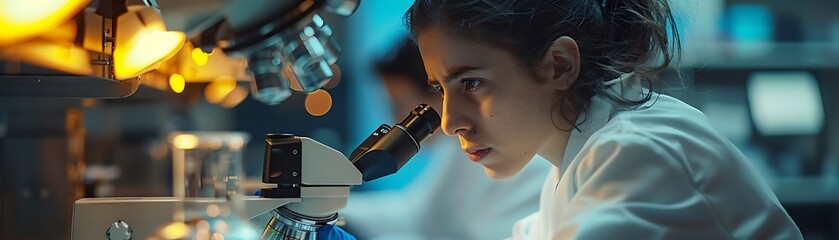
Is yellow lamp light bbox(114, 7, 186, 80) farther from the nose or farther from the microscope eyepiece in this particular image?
the nose


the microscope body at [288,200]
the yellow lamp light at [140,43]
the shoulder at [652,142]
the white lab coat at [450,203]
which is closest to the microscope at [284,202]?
the microscope body at [288,200]

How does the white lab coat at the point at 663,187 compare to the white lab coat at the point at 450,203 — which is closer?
the white lab coat at the point at 663,187

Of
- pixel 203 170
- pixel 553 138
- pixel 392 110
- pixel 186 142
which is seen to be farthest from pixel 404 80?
pixel 553 138

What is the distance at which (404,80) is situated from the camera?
6.93ft

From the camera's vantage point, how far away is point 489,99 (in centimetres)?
101

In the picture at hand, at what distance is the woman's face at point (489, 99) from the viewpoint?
101 cm

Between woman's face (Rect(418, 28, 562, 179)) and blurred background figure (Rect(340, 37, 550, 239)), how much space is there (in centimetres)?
77

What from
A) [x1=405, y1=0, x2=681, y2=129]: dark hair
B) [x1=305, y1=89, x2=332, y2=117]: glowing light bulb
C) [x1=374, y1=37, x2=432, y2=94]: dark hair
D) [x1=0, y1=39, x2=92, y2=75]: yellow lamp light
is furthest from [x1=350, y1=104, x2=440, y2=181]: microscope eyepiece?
[x1=305, y1=89, x2=332, y2=117]: glowing light bulb

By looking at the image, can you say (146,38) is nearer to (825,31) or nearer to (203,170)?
(203,170)

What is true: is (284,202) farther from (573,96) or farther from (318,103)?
(318,103)

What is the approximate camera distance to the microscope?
2.83 feet

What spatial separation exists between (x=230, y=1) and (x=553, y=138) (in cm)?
60

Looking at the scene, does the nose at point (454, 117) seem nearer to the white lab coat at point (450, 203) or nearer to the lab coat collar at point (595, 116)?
the lab coat collar at point (595, 116)

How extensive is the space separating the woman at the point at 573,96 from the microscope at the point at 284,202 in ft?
0.63
